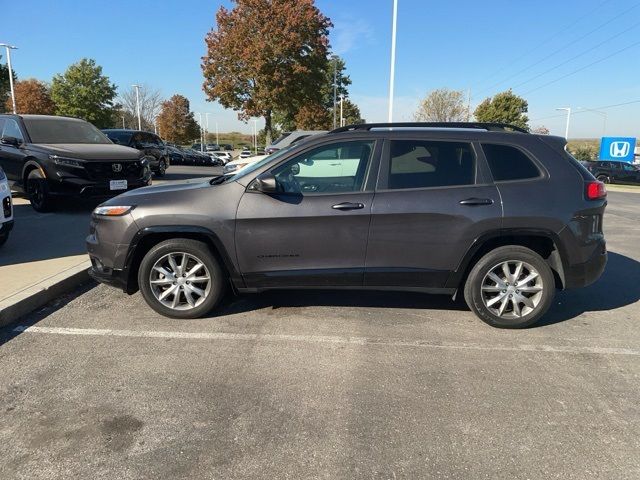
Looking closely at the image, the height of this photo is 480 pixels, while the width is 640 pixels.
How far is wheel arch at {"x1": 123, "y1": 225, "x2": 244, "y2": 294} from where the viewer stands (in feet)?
13.7

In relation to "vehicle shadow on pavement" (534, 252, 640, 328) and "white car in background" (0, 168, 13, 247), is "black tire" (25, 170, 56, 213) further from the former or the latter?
"vehicle shadow on pavement" (534, 252, 640, 328)

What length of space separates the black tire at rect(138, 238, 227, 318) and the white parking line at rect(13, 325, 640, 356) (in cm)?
30

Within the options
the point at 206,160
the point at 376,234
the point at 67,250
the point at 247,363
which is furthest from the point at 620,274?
the point at 206,160

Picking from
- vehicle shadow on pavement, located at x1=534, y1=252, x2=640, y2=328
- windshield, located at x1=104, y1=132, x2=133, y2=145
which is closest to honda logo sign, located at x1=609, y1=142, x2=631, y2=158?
windshield, located at x1=104, y1=132, x2=133, y2=145

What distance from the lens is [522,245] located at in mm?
4312

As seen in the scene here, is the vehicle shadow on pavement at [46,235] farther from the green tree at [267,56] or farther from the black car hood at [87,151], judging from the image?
the green tree at [267,56]

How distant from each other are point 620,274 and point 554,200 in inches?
113

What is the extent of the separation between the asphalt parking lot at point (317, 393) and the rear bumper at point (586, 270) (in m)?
0.45

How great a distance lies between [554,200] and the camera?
13.5 feet

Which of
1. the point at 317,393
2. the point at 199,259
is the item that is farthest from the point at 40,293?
the point at 317,393

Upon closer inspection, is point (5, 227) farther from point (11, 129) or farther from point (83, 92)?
point (83, 92)

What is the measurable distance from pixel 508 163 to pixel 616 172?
32022 mm

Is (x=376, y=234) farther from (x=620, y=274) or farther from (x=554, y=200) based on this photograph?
(x=620, y=274)

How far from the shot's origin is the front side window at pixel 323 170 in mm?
4215
